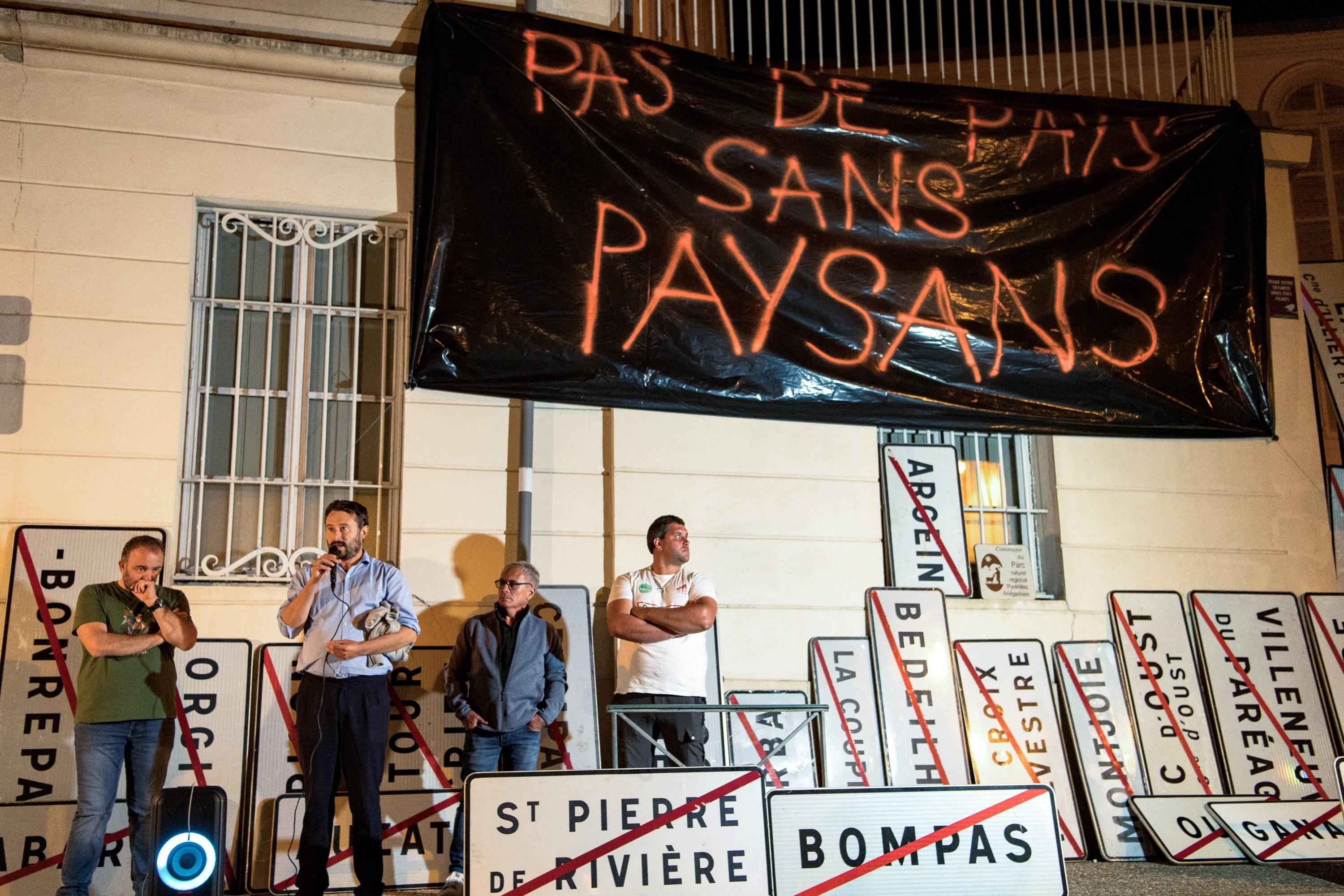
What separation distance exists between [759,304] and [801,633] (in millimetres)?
2066

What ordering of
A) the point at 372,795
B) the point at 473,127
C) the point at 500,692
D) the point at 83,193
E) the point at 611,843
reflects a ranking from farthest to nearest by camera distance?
the point at 83,193 < the point at 473,127 < the point at 500,692 < the point at 372,795 < the point at 611,843

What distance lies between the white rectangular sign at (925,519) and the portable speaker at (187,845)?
4.35m

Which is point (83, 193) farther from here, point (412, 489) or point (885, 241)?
point (885, 241)

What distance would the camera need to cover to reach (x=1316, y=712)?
7246 millimetres

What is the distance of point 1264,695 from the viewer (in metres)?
7.23

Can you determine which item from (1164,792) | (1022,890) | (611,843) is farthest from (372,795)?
(1164,792)

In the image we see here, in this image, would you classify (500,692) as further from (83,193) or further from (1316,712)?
(1316,712)

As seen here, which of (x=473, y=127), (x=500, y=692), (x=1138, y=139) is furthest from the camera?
(x=1138, y=139)

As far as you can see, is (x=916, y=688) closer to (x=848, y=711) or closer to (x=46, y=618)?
(x=848, y=711)

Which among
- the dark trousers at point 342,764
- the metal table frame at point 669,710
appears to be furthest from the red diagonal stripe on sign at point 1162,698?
the dark trousers at point 342,764

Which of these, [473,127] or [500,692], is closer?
[500,692]

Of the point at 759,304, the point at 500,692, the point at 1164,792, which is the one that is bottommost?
the point at 1164,792

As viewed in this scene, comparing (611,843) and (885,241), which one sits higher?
(885,241)

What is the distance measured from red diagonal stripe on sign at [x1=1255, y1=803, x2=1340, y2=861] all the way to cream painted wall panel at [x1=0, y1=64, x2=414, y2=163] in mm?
6342
